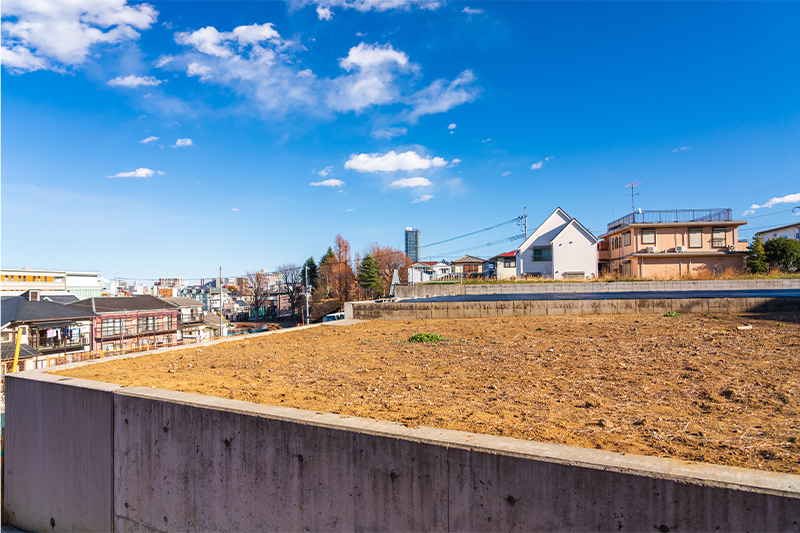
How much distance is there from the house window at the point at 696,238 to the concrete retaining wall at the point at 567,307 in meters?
21.7

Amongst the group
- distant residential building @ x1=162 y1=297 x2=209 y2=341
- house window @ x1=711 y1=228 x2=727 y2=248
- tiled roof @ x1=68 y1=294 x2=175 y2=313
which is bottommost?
distant residential building @ x1=162 y1=297 x2=209 y2=341

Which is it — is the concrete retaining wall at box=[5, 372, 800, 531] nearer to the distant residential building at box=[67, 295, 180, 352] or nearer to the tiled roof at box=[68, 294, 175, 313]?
the distant residential building at box=[67, 295, 180, 352]

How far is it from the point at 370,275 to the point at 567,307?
3625 cm

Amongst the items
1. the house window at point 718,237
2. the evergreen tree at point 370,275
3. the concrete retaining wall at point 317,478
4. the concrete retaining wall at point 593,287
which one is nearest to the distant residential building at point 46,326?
the concrete retaining wall at point 593,287

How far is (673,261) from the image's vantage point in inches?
1098

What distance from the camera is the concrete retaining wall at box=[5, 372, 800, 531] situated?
6.10 ft

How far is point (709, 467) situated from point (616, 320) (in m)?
8.84

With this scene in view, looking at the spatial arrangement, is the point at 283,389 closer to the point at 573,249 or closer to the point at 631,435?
the point at 631,435

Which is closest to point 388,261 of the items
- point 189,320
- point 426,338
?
point 189,320

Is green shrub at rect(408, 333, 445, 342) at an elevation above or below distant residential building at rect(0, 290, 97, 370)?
above

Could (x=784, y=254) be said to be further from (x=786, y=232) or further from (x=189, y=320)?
(x=189, y=320)

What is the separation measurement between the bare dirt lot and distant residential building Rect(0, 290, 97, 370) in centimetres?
2403

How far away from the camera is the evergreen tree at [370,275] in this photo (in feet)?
153

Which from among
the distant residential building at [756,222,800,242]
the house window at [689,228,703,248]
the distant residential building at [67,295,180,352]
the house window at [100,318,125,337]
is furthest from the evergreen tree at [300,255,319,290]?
the distant residential building at [756,222,800,242]
